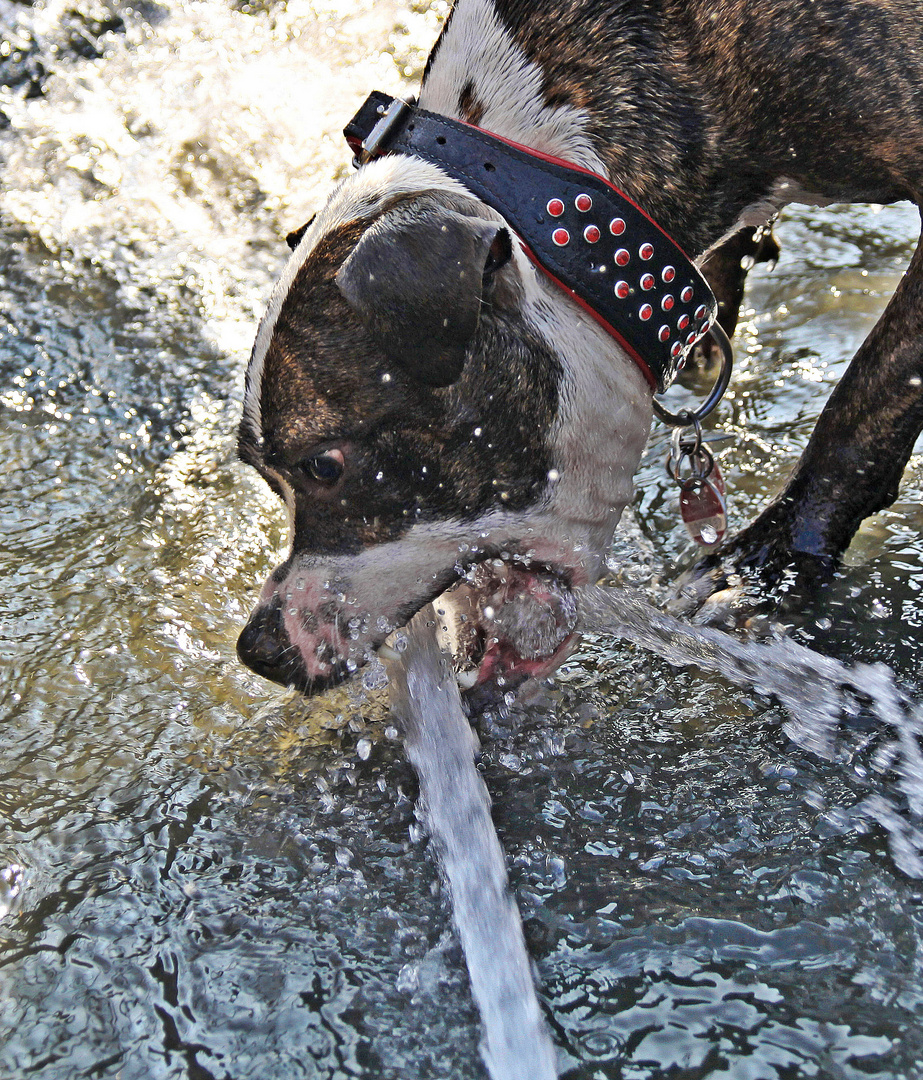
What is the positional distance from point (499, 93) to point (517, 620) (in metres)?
1.27

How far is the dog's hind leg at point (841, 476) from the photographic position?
2.87 meters

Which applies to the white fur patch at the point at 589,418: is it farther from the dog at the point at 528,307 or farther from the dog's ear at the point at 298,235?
the dog's ear at the point at 298,235

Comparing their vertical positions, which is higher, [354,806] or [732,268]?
[732,268]

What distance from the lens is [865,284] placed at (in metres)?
4.70

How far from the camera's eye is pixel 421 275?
224cm

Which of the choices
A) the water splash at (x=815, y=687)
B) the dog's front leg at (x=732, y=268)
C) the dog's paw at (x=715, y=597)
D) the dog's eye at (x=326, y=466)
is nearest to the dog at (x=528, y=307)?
the dog's eye at (x=326, y=466)

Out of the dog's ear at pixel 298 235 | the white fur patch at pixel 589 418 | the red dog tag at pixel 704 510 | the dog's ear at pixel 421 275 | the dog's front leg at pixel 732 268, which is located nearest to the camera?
the dog's ear at pixel 421 275

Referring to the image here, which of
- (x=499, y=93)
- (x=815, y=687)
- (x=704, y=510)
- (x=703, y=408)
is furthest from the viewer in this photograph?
(x=704, y=510)

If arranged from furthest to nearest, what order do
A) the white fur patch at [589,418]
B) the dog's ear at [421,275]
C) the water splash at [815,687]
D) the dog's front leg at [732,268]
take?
the dog's front leg at [732,268] < the white fur patch at [589,418] < the water splash at [815,687] < the dog's ear at [421,275]

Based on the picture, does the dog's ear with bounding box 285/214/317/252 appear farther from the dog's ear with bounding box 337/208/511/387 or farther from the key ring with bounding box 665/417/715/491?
the key ring with bounding box 665/417/715/491

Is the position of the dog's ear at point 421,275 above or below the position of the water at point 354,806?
above

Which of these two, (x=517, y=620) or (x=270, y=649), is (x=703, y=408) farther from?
(x=270, y=649)

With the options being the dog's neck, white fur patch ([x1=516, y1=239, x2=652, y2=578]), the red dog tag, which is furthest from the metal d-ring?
the dog's neck

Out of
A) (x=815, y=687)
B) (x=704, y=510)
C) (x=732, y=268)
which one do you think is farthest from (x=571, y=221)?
(x=732, y=268)
